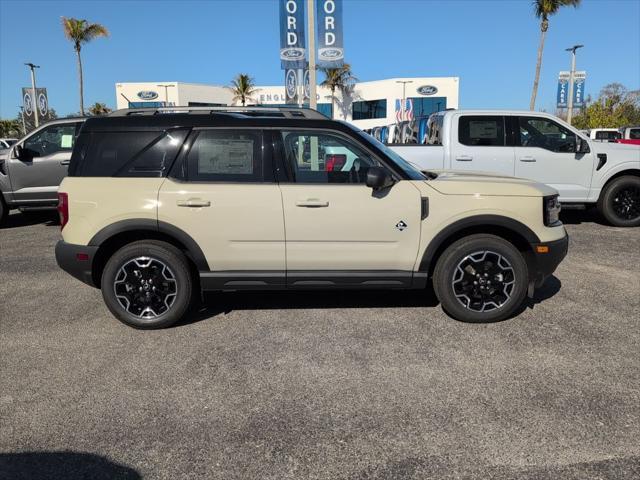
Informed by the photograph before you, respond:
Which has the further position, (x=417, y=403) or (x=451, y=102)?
(x=451, y=102)

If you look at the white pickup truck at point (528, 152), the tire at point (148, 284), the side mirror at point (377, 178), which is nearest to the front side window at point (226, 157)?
the tire at point (148, 284)

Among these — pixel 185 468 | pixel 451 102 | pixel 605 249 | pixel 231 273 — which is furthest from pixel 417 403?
pixel 451 102

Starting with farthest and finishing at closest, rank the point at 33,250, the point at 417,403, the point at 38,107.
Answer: the point at 38,107
the point at 33,250
the point at 417,403

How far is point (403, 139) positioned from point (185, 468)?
9.18 metres

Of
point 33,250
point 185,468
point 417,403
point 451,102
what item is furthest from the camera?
point 451,102

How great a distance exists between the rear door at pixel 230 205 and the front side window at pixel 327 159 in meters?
0.22

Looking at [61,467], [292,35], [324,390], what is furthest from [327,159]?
[292,35]

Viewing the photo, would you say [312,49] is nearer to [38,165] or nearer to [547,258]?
[38,165]

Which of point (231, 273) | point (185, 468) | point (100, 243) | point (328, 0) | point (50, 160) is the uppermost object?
point (328, 0)

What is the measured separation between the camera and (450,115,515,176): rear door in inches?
323

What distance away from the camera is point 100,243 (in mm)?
4258

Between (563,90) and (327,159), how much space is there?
107 ft

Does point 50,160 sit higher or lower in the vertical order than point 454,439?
higher

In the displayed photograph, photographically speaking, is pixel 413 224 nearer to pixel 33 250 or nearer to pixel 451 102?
pixel 33 250
